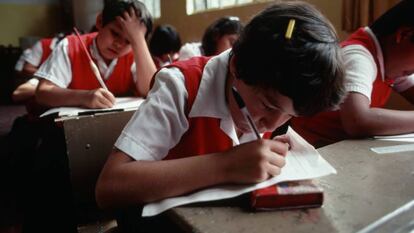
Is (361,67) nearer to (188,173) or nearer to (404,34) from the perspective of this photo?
(404,34)

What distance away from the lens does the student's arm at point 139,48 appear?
1465 mm

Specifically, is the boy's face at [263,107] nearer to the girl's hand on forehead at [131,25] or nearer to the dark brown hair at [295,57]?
the dark brown hair at [295,57]

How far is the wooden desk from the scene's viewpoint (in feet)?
1.36

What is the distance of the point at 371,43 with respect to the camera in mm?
1037

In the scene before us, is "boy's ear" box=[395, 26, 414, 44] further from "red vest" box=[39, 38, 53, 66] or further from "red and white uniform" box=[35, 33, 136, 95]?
"red vest" box=[39, 38, 53, 66]

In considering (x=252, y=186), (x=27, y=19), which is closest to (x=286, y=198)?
(x=252, y=186)

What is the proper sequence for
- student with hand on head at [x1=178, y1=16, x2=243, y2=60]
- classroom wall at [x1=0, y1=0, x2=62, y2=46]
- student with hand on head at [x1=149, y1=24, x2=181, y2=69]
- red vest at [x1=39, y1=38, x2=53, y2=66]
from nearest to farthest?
1. student with hand on head at [x1=178, y1=16, x2=243, y2=60]
2. red vest at [x1=39, y1=38, x2=53, y2=66]
3. student with hand on head at [x1=149, y1=24, x2=181, y2=69]
4. classroom wall at [x1=0, y1=0, x2=62, y2=46]

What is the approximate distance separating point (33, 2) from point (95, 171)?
262 inches

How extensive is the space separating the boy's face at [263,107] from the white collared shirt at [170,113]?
0.13 feet

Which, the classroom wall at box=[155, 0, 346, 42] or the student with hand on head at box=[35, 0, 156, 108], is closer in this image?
the student with hand on head at box=[35, 0, 156, 108]

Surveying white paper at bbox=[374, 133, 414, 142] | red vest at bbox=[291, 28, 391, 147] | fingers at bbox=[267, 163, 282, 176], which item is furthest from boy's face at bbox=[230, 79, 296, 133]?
red vest at bbox=[291, 28, 391, 147]

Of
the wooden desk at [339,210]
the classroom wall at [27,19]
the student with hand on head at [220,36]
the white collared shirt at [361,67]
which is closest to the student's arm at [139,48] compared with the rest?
the student with hand on head at [220,36]

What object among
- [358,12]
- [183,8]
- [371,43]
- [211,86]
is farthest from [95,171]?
[183,8]

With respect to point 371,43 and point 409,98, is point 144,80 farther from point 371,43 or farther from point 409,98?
point 409,98
